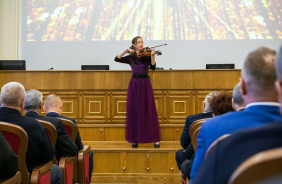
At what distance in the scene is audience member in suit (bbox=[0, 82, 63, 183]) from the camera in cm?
264

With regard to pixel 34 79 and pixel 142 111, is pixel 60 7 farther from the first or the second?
pixel 142 111

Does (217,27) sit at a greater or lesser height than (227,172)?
greater

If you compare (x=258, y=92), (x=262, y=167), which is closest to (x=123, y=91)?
(x=258, y=92)

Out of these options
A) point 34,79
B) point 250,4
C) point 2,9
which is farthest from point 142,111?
point 2,9

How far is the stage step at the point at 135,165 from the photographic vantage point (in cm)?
539

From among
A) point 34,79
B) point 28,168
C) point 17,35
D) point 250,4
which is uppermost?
point 250,4

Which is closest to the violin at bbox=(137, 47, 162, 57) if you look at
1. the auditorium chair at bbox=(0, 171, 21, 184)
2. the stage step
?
the stage step

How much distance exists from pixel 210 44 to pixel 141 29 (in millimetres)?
1549

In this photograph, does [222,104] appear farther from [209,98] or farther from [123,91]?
[123,91]

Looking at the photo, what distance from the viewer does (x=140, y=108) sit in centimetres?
570

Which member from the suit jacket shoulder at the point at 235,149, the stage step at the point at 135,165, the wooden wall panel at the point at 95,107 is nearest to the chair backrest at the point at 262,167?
the suit jacket shoulder at the point at 235,149

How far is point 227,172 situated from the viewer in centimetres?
99

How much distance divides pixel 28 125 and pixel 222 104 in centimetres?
135

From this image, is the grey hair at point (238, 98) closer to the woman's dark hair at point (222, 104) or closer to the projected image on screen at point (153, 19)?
the woman's dark hair at point (222, 104)
